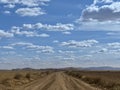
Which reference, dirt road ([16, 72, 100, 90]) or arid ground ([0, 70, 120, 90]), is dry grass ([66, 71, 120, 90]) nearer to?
arid ground ([0, 70, 120, 90])

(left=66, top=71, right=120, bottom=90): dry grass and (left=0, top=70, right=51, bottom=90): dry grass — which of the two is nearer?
(left=66, top=71, right=120, bottom=90): dry grass

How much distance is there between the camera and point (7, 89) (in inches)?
1319

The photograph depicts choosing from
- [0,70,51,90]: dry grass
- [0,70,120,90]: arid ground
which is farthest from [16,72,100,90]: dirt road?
[0,70,51,90]: dry grass

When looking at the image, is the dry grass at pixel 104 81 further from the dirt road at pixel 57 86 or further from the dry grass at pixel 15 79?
the dry grass at pixel 15 79

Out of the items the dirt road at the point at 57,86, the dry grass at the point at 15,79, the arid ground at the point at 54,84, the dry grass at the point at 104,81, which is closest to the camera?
the dirt road at the point at 57,86

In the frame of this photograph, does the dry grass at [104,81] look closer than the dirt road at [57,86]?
No

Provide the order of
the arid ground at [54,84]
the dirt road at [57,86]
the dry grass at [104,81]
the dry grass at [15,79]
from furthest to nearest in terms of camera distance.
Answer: the dry grass at [15,79], the dry grass at [104,81], the arid ground at [54,84], the dirt road at [57,86]

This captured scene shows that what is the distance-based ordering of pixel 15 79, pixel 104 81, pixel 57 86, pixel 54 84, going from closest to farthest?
1. pixel 57 86
2. pixel 54 84
3. pixel 104 81
4. pixel 15 79

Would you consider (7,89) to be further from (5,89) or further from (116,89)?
(116,89)

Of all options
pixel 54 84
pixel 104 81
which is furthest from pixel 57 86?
pixel 104 81

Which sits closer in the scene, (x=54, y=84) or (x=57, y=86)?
(x=57, y=86)

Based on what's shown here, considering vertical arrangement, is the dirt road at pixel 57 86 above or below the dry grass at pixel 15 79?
below

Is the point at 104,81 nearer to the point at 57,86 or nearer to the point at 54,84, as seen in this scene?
the point at 54,84

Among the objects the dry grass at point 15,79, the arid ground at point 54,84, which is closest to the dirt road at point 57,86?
the arid ground at point 54,84
